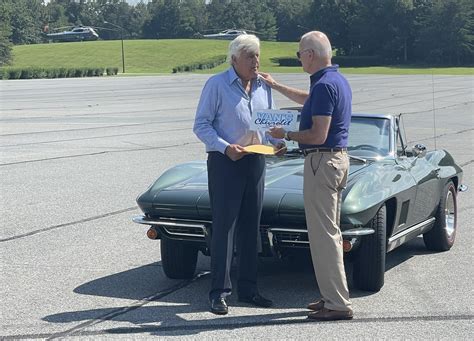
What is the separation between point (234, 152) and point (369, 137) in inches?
85.5

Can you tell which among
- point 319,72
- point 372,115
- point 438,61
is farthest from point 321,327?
point 438,61

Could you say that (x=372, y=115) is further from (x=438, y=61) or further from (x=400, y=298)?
(x=438, y=61)

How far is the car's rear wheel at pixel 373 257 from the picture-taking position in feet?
18.8

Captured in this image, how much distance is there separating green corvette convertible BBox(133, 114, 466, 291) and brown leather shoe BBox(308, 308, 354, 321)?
487mm

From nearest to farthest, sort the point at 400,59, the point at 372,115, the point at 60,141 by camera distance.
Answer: the point at 372,115
the point at 60,141
the point at 400,59

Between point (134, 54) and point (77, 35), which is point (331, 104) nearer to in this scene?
point (134, 54)

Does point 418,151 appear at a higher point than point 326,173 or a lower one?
lower

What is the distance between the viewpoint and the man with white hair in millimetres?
5469

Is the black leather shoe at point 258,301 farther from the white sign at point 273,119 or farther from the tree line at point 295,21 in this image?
the tree line at point 295,21

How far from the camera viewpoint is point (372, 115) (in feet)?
24.4

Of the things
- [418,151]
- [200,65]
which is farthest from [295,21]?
[418,151]

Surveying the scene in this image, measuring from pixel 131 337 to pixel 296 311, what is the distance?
3.86 feet

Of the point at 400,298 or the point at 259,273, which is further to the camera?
the point at 259,273

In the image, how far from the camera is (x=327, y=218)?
523 cm
